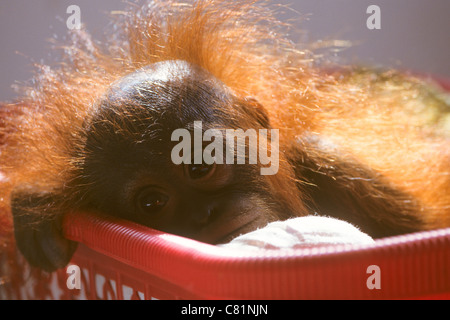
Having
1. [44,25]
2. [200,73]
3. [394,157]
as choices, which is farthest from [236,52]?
[44,25]

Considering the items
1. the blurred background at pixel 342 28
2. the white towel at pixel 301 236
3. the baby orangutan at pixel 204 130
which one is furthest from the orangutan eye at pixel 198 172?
the blurred background at pixel 342 28

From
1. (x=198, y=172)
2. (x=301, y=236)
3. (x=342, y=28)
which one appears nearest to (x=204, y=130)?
(x=198, y=172)

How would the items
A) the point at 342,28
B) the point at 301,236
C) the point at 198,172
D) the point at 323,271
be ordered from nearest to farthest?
the point at 323,271 < the point at 301,236 < the point at 198,172 < the point at 342,28

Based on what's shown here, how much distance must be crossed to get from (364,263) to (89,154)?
450 mm

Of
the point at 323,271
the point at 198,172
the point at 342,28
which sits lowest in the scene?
the point at 323,271

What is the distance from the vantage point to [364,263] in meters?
0.42

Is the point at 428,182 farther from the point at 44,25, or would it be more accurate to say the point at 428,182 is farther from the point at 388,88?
the point at 44,25

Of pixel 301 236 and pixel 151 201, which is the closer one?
pixel 301 236

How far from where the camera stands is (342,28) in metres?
1.95

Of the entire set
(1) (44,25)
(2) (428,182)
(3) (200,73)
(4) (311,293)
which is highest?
(1) (44,25)

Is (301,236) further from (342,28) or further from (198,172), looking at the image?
(342,28)

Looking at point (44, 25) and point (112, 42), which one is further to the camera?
point (44, 25)

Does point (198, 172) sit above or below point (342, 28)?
below

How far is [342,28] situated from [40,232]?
1540mm
